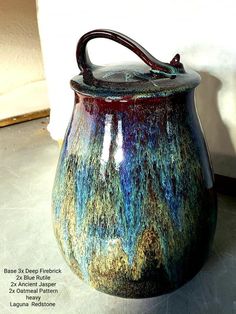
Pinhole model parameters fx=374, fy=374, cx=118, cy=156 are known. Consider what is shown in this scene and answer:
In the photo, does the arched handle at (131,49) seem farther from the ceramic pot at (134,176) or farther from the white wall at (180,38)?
the white wall at (180,38)

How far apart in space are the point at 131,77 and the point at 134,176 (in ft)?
0.44

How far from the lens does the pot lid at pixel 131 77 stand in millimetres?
457

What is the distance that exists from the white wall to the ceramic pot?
0.69ft

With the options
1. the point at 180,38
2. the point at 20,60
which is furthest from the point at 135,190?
the point at 20,60

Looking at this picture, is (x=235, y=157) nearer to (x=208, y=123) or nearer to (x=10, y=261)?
(x=208, y=123)

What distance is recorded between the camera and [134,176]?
48 cm

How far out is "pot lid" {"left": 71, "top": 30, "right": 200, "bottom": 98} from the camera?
457 millimetres

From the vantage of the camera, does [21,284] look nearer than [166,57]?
Yes

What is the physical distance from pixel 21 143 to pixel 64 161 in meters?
0.67

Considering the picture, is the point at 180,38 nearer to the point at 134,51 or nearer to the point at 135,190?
the point at 134,51

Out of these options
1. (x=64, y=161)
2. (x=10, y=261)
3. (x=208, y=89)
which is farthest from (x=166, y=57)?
(x=10, y=261)

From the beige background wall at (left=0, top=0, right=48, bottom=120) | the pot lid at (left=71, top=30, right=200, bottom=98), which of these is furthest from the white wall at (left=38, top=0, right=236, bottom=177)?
the beige background wall at (left=0, top=0, right=48, bottom=120)

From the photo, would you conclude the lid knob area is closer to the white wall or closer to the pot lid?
the pot lid

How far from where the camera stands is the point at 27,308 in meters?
0.59
